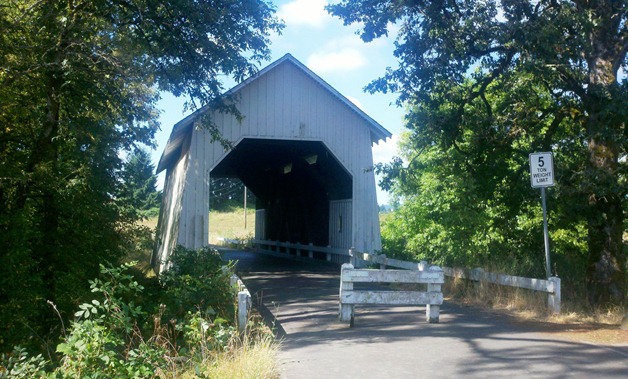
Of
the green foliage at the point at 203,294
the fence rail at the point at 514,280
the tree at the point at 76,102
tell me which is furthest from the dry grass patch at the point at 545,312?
the tree at the point at 76,102

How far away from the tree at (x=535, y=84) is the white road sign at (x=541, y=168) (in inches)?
42.4

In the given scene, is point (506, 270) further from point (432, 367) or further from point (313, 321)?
point (432, 367)

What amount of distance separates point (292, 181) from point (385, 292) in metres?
20.7

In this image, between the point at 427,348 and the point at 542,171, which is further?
the point at 542,171

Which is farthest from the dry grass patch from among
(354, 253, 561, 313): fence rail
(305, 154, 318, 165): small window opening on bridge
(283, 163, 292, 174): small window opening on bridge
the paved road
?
(283, 163, 292, 174): small window opening on bridge

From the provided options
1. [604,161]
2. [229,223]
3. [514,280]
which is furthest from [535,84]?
[229,223]

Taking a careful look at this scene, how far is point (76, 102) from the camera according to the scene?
15.3 meters

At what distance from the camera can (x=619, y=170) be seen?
12594 millimetres

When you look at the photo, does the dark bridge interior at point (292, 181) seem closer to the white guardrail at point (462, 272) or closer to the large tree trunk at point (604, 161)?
the white guardrail at point (462, 272)

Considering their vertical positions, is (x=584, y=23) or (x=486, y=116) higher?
(x=584, y=23)

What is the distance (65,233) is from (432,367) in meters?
10.5

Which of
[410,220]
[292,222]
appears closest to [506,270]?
[410,220]

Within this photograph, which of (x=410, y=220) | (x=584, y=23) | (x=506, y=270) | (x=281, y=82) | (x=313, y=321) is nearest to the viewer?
(x=313, y=321)

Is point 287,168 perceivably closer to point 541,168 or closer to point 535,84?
point 535,84
